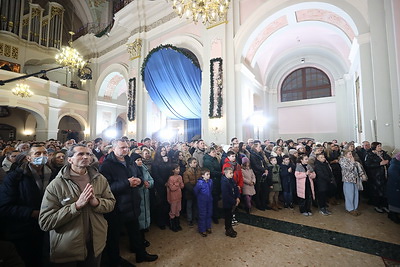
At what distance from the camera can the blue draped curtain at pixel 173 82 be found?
8.30m

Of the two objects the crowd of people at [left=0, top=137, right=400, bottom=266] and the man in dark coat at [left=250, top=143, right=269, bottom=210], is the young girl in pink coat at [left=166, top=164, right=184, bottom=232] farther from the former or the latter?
the man in dark coat at [left=250, top=143, right=269, bottom=210]

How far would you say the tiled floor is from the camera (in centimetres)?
243

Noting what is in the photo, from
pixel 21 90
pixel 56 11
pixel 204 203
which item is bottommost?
pixel 204 203

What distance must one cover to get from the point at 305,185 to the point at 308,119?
835cm

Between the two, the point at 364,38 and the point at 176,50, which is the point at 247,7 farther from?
the point at 364,38

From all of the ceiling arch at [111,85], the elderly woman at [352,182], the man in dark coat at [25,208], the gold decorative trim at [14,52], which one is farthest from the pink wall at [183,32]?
the man in dark coat at [25,208]

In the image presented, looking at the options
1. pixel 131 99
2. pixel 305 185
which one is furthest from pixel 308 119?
pixel 131 99

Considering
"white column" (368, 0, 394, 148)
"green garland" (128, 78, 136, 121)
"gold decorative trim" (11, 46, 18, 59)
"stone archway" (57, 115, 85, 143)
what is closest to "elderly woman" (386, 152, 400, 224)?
"white column" (368, 0, 394, 148)

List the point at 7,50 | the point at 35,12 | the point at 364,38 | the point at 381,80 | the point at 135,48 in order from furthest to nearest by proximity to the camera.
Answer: the point at 35,12
the point at 7,50
the point at 135,48
the point at 364,38
the point at 381,80

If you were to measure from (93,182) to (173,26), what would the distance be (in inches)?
365

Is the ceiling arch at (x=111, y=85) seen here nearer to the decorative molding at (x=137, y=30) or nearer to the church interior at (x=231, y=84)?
the church interior at (x=231, y=84)

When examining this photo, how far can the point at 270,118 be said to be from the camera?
38.8 feet

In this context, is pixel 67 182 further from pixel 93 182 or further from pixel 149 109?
pixel 149 109

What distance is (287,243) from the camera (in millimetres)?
2809
